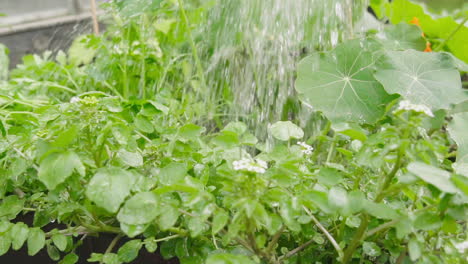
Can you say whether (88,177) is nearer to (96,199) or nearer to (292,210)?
(96,199)

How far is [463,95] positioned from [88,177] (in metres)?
0.74

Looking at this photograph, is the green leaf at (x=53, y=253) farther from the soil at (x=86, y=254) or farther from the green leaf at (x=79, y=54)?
the green leaf at (x=79, y=54)

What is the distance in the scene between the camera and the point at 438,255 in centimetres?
69

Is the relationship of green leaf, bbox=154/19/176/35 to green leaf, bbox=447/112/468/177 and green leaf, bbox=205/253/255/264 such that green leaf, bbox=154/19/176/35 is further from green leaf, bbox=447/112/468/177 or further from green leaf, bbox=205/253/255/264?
green leaf, bbox=205/253/255/264

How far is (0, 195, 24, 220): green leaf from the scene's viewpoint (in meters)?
0.78

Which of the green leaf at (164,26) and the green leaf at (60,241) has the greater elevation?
the green leaf at (164,26)

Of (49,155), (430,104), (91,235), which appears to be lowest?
(91,235)

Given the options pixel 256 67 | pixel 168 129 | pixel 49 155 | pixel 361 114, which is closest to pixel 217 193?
pixel 168 129

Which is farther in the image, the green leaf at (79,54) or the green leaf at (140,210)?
the green leaf at (79,54)

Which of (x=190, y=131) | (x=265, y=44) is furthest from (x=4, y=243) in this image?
(x=265, y=44)

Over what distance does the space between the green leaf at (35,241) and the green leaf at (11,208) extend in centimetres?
8

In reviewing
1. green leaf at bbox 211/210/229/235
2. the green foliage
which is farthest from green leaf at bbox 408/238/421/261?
green leaf at bbox 211/210/229/235

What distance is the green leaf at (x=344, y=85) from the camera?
3.41ft

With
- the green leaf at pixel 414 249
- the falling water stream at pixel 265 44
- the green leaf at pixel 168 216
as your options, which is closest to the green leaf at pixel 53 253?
the green leaf at pixel 168 216
